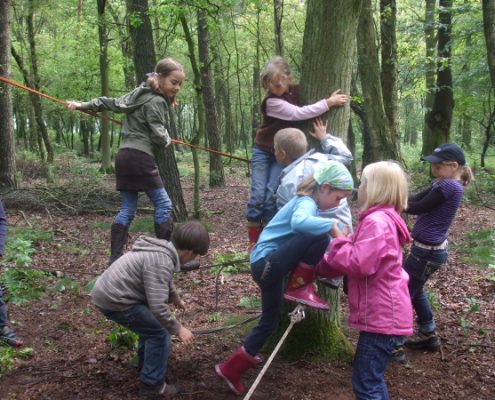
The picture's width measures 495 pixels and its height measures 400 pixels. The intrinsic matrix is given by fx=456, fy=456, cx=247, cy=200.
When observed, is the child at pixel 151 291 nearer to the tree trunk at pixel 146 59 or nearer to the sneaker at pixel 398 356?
the sneaker at pixel 398 356

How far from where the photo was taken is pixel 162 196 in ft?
15.9

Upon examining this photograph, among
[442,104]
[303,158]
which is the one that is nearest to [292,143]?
[303,158]

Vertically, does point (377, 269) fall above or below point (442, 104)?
below

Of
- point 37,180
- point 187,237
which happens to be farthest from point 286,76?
point 37,180

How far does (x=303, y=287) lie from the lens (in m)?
3.04

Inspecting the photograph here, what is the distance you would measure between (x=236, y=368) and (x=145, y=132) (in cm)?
253

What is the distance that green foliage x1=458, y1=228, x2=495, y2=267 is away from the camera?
22.7 ft

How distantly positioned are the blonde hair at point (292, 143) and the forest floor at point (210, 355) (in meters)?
1.73

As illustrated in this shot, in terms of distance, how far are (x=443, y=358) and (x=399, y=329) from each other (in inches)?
67.0

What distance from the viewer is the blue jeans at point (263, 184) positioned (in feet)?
12.9

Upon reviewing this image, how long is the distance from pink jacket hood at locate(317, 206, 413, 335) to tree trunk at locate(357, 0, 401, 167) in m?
4.22

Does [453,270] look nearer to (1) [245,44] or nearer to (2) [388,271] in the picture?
(2) [388,271]

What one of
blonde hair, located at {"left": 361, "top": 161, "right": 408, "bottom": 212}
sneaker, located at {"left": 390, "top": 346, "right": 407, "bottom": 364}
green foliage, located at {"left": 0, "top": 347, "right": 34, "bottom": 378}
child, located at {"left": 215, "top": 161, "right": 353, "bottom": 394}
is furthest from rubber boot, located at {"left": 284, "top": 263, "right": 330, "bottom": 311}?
green foliage, located at {"left": 0, "top": 347, "right": 34, "bottom": 378}

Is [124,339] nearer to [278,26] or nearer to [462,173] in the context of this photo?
[462,173]
